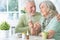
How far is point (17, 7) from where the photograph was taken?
1.63 metres

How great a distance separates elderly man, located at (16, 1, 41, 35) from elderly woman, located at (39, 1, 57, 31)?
58 millimetres

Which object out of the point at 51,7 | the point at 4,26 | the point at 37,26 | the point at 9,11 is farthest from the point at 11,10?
the point at 51,7

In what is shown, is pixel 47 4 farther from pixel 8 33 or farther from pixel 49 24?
pixel 8 33

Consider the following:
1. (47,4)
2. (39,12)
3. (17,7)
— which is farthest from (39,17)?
(17,7)

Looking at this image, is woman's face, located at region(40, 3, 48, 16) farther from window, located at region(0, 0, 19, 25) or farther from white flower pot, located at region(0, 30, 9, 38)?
white flower pot, located at region(0, 30, 9, 38)

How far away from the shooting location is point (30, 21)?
1624 millimetres

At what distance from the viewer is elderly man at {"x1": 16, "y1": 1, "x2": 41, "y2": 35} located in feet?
5.30

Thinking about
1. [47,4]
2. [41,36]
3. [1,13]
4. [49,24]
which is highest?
[47,4]

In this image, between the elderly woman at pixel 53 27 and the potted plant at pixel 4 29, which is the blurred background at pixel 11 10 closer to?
the potted plant at pixel 4 29

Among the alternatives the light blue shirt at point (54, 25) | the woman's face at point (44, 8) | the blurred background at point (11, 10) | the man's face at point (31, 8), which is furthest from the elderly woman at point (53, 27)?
the blurred background at point (11, 10)

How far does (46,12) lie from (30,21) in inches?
8.5

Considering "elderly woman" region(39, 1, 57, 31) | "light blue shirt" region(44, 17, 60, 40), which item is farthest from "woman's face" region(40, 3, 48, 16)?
"light blue shirt" region(44, 17, 60, 40)

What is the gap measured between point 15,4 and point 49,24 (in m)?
0.47

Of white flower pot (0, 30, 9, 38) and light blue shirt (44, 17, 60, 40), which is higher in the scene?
light blue shirt (44, 17, 60, 40)
